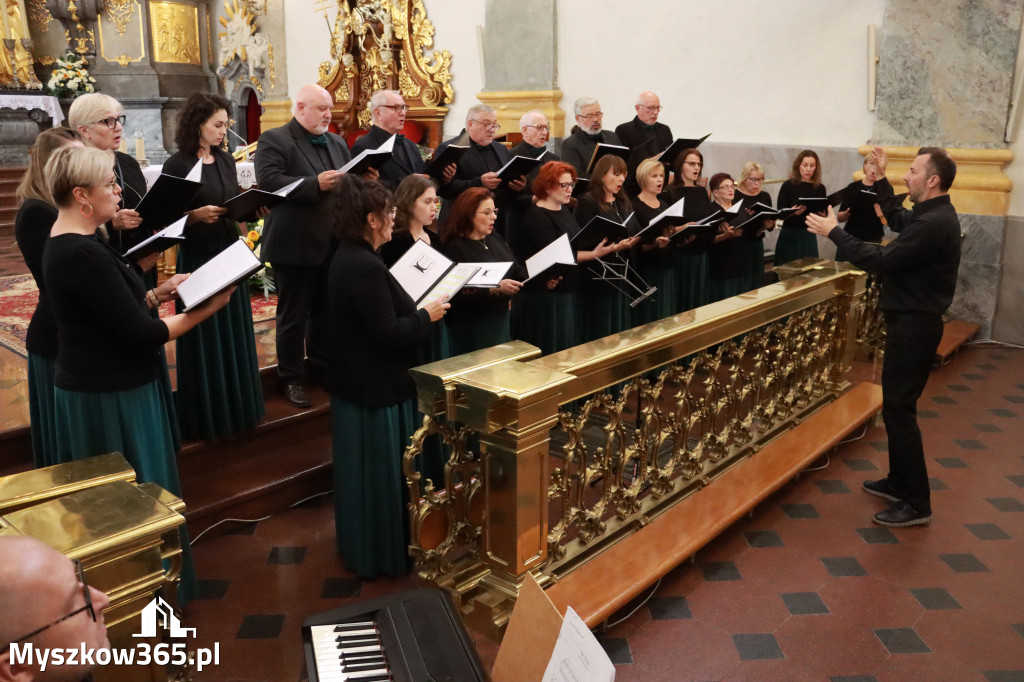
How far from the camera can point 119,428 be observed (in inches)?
118

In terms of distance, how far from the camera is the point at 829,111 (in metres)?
8.48

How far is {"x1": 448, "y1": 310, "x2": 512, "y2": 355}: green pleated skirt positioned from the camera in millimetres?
4309

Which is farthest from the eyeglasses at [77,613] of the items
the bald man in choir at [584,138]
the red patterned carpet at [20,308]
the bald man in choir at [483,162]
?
the bald man in choir at [584,138]

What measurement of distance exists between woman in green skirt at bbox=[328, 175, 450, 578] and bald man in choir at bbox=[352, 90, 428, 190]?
216 centimetres

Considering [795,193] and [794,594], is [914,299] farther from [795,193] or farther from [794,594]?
[795,193]

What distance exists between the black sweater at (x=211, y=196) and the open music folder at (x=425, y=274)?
1.11 metres

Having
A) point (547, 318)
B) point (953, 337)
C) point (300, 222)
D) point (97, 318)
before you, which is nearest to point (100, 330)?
point (97, 318)

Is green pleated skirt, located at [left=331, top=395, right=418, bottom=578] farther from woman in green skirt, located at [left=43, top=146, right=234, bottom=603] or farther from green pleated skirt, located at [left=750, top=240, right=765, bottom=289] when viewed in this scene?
green pleated skirt, located at [left=750, top=240, right=765, bottom=289]

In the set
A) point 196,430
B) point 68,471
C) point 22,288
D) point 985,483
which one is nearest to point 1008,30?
point 985,483

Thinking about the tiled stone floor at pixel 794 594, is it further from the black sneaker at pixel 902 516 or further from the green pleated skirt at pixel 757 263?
the green pleated skirt at pixel 757 263

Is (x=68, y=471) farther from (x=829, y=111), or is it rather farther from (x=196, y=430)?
(x=829, y=111)

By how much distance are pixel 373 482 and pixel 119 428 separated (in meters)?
1.03

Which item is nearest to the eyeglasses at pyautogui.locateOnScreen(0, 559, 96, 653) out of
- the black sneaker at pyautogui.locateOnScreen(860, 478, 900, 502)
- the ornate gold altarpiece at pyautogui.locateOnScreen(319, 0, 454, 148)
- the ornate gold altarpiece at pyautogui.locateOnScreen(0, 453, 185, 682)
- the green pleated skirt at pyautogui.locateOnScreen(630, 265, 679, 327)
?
the ornate gold altarpiece at pyautogui.locateOnScreen(0, 453, 185, 682)

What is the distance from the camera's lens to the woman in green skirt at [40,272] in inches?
123
